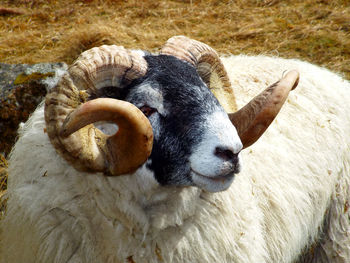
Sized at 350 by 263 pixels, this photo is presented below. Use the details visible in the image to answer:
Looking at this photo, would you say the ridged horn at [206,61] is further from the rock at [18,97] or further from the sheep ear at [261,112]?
the rock at [18,97]

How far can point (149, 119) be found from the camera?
250 cm

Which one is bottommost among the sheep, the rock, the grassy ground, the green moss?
the grassy ground

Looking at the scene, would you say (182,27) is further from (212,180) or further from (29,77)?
(212,180)

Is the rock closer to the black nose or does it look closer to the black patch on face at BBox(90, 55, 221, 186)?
the black patch on face at BBox(90, 55, 221, 186)

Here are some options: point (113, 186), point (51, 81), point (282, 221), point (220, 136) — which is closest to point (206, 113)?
point (220, 136)

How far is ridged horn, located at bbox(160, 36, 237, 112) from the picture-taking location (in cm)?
288

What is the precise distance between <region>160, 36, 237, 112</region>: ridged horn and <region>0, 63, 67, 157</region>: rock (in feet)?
7.64

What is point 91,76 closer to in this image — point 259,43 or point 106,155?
point 106,155

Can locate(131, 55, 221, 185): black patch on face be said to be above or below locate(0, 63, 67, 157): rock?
above

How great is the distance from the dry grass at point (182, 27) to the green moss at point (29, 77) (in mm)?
2585

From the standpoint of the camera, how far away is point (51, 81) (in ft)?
16.0

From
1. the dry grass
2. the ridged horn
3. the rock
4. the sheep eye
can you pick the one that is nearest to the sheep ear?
the ridged horn

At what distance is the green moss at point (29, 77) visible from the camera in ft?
15.9

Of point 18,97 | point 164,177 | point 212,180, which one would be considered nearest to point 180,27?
point 18,97
